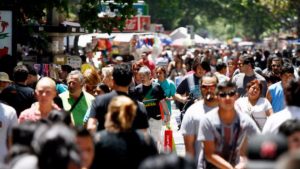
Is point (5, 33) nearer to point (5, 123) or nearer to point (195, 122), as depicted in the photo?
point (5, 123)

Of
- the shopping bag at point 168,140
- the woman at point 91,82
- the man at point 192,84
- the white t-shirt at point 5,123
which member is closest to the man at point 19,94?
the woman at point 91,82

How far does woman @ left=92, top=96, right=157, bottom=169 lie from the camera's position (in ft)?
23.6

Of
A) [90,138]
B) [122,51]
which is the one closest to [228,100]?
[90,138]

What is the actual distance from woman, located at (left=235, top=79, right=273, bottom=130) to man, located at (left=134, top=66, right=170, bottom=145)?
2142mm

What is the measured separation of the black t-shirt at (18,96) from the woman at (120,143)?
12.4ft

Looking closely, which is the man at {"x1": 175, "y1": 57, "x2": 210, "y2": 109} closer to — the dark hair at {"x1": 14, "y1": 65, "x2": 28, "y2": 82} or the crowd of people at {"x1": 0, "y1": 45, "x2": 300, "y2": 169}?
the crowd of people at {"x1": 0, "y1": 45, "x2": 300, "y2": 169}

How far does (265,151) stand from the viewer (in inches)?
186

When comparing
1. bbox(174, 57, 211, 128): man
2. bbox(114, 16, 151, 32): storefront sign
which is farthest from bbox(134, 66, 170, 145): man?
bbox(114, 16, 151, 32): storefront sign

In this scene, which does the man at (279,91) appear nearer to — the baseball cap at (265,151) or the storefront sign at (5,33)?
the storefront sign at (5,33)

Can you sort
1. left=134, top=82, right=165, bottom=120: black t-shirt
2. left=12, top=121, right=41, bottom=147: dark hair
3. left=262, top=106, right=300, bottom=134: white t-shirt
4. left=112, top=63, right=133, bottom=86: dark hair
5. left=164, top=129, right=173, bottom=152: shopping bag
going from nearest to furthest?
left=12, top=121, right=41, bottom=147: dark hair
left=262, top=106, right=300, bottom=134: white t-shirt
left=112, top=63, right=133, bottom=86: dark hair
left=164, top=129, right=173, bottom=152: shopping bag
left=134, top=82, right=165, bottom=120: black t-shirt

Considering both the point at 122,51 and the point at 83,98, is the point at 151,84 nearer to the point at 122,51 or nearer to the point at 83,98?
the point at 83,98

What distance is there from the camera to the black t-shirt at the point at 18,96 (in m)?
10.9

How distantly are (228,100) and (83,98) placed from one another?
9.22 ft

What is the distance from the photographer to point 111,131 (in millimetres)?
7305
